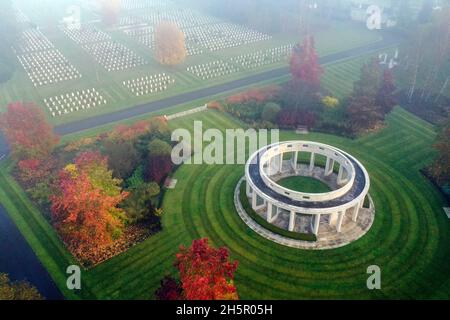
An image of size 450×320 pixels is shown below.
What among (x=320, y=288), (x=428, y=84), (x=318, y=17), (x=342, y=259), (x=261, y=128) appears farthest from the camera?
(x=318, y=17)

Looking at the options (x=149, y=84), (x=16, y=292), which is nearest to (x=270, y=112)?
(x=149, y=84)

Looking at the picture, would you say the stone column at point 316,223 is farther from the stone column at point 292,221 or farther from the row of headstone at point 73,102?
the row of headstone at point 73,102

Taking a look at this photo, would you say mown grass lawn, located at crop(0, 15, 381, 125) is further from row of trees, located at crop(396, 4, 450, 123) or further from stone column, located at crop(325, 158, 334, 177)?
stone column, located at crop(325, 158, 334, 177)

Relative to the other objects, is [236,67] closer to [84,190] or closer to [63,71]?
[63,71]

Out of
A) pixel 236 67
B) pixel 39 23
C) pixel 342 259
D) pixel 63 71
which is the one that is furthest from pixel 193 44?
pixel 342 259

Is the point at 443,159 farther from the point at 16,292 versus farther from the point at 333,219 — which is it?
the point at 16,292
